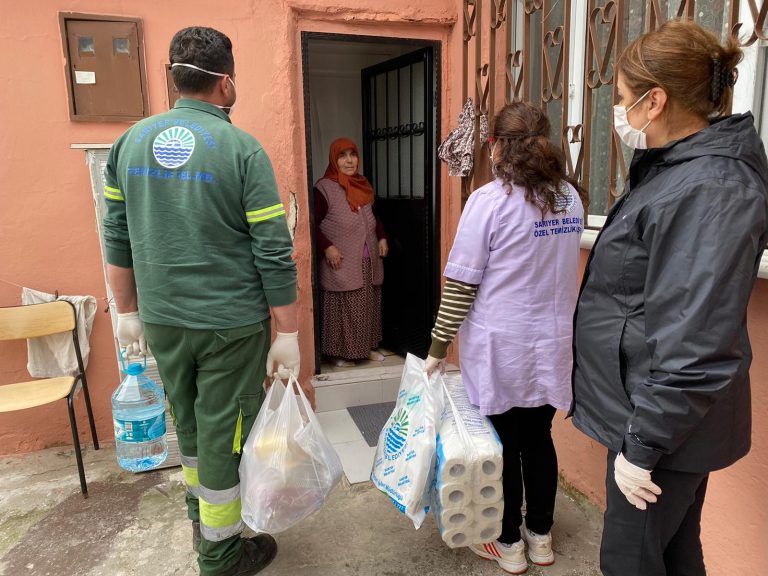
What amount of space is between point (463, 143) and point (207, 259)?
5.70 ft

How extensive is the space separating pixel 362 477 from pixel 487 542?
3.00 feet

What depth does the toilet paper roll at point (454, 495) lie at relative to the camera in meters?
1.82

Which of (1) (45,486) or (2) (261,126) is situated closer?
(1) (45,486)

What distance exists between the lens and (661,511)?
125 centimetres

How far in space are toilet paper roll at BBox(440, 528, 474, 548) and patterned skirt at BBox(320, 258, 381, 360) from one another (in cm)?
203

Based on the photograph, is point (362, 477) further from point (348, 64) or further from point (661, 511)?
point (348, 64)

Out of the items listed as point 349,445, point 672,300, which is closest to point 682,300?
point 672,300

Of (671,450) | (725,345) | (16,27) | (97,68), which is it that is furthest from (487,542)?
(16,27)

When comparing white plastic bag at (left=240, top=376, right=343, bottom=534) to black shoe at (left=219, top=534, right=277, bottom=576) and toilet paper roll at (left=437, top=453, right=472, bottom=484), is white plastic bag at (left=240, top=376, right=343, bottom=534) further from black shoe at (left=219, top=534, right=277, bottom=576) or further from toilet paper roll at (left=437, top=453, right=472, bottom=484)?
toilet paper roll at (left=437, top=453, right=472, bottom=484)

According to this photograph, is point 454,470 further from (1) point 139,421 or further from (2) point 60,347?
(2) point 60,347

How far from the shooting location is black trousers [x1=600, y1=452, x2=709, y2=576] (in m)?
1.24

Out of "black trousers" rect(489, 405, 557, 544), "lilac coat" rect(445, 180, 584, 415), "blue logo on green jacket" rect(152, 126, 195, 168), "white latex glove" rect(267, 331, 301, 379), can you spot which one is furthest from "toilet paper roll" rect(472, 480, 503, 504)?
"blue logo on green jacket" rect(152, 126, 195, 168)

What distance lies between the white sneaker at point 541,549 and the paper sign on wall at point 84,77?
2.89 meters

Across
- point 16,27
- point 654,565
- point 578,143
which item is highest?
point 16,27
